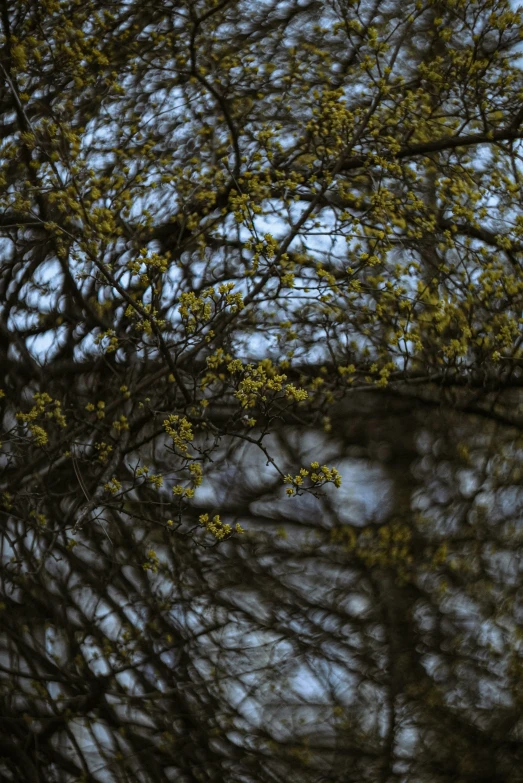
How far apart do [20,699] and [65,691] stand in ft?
0.46

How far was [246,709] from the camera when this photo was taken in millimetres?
2309

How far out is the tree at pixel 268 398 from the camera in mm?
2326

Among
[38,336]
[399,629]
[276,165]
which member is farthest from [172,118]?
[399,629]

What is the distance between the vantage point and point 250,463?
2480 mm

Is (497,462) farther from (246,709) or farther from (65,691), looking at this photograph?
(65,691)

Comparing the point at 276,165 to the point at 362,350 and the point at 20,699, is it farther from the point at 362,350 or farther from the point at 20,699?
the point at 20,699

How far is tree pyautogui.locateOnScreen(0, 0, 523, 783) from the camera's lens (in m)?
2.33

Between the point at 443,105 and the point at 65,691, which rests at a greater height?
the point at 443,105

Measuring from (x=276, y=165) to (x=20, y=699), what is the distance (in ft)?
6.13

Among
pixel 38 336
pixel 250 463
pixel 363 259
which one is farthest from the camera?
pixel 38 336

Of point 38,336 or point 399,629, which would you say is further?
point 38,336

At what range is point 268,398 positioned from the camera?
7.17 feet

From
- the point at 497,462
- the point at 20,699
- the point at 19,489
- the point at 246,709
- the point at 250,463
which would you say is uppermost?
the point at 497,462

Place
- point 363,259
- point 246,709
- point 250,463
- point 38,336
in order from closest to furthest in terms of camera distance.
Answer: point 363,259
point 246,709
point 250,463
point 38,336
